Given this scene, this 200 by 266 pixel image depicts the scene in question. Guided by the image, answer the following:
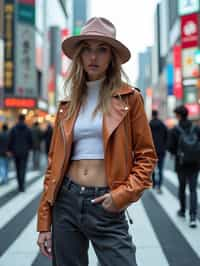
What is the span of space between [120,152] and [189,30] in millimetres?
51752

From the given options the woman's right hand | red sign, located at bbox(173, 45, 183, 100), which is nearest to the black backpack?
the woman's right hand

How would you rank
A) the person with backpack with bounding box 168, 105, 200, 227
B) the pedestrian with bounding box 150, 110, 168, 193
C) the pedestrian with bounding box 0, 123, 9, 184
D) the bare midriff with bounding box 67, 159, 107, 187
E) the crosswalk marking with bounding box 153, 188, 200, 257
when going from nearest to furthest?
1. the bare midriff with bounding box 67, 159, 107, 187
2. the crosswalk marking with bounding box 153, 188, 200, 257
3. the person with backpack with bounding box 168, 105, 200, 227
4. the pedestrian with bounding box 150, 110, 168, 193
5. the pedestrian with bounding box 0, 123, 9, 184

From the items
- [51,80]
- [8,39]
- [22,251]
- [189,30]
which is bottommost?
[22,251]

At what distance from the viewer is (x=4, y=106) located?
129 ft

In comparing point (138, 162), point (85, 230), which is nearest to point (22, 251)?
point (85, 230)

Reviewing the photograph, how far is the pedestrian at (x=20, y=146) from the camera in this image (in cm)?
1083

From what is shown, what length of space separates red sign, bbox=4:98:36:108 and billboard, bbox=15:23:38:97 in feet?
1.59

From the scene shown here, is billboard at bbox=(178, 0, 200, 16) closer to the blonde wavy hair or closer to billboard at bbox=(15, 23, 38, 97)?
billboard at bbox=(15, 23, 38, 97)

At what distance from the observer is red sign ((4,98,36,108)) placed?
39406 mm

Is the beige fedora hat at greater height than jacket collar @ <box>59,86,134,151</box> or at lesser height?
greater

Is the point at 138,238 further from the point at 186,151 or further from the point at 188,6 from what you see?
the point at 188,6

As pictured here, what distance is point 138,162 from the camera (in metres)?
2.13

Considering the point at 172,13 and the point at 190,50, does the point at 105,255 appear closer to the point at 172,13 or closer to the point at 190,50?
the point at 190,50

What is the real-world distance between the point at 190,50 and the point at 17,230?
5119 centimetres
